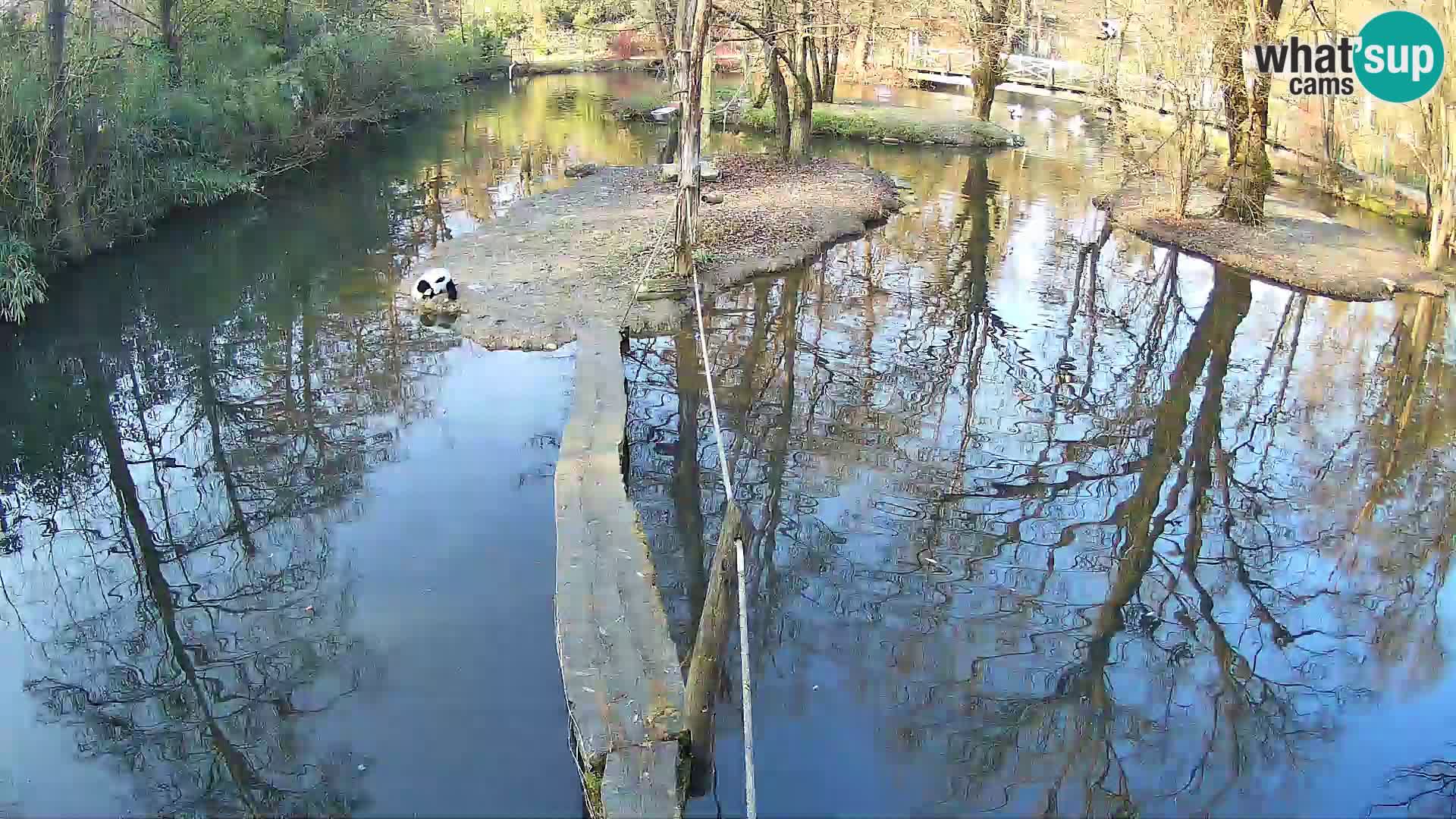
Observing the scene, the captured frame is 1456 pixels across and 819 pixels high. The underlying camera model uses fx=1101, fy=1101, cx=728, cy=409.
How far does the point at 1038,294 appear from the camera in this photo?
542 inches

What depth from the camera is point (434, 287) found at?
483 inches

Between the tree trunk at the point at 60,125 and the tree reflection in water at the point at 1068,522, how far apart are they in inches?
296

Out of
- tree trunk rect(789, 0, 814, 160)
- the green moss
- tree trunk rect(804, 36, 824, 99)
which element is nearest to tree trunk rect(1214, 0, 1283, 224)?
tree trunk rect(789, 0, 814, 160)

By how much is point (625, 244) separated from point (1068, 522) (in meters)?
8.14

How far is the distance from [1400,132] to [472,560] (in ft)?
52.9

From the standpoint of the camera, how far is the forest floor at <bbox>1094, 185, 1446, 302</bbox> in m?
13.9

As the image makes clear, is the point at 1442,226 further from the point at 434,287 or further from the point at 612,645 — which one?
the point at 612,645

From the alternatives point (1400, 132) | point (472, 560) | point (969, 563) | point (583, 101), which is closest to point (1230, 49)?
point (1400, 132)

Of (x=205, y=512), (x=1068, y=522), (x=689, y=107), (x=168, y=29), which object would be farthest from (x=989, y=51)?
(x=205, y=512)

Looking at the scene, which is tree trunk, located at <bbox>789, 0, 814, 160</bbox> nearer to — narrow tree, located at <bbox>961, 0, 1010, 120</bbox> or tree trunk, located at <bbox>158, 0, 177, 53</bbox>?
narrow tree, located at <bbox>961, 0, 1010, 120</bbox>

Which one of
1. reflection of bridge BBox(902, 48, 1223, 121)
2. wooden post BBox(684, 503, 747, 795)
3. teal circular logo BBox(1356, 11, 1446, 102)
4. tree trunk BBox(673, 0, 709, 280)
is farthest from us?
reflection of bridge BBox(902, 48, 1223, 121)

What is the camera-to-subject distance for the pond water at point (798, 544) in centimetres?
553

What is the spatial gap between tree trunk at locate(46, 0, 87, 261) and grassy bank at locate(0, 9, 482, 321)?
3 cm

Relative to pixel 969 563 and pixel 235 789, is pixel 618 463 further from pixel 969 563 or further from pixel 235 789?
pixel 235 789
